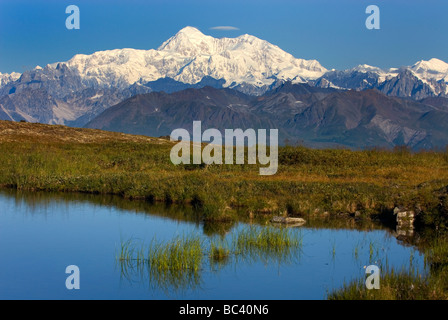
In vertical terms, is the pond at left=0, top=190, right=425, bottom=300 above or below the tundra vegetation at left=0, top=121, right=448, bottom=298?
below

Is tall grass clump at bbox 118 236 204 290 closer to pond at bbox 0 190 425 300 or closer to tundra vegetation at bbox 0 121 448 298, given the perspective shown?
pond at bbox 0 190 425 300

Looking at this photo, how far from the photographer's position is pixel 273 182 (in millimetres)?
40750

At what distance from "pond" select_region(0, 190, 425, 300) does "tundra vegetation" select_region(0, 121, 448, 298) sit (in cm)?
190

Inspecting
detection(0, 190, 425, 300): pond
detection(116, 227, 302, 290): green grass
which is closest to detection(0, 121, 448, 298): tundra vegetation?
detection(116, 227, 302, 290): green grass

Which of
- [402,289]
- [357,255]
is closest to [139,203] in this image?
[357,255]

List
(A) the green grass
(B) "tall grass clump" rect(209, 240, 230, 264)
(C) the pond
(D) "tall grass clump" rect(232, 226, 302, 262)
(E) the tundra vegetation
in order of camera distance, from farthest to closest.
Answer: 1. (E) the tundra vegetation
2. (D) "tall grass clump" rect(232, 226, 302, 262)
3. (B) "tall grass clump" rect(209, 240, 230, 264)
4. (A) the green grass
5. (C) the pond

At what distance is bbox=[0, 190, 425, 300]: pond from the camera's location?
756 inches

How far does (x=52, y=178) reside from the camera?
146 ft

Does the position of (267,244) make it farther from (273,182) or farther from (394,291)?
(273,182)

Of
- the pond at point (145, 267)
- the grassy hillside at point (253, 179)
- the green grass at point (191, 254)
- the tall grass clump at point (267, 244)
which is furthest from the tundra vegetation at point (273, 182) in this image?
the pond at point (145, 267)

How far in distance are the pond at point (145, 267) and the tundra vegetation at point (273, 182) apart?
1904 millimetres
